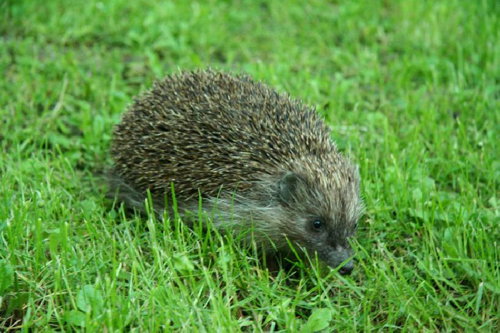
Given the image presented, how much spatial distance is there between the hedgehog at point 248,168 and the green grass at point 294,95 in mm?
272

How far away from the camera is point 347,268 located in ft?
13.5

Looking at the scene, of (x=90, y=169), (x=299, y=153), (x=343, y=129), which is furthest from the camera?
(x=343, y=129)

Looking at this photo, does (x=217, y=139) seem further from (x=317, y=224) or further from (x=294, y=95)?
(x=294, y=95)

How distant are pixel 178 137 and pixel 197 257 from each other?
98cm

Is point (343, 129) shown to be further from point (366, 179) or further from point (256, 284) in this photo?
point (256, 284)

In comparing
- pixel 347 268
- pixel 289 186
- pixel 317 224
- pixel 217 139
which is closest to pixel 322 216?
pixel 317 224

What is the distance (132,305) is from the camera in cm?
352

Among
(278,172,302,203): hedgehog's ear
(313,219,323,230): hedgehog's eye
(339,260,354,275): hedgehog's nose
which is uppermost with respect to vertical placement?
(278,172,302,203): hedgehog's ear

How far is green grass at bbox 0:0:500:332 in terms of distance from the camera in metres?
3.73

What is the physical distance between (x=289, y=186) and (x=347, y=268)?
0.74m

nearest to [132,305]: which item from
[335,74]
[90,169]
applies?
[90,169]

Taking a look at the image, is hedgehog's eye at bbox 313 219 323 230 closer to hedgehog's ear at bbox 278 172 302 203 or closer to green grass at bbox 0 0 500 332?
hedgehog's ear at bbox 278 172 302 203

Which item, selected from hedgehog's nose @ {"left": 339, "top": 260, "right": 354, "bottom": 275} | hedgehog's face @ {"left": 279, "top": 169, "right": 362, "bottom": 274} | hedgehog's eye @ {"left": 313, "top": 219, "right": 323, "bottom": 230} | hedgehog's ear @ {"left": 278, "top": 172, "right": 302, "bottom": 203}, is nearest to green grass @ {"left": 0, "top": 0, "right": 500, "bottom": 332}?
hedgehog's nose @ {"left": 339, "top": 260, "right": 354, "bottom": 275}

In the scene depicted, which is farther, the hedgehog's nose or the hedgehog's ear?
the hedgehog's ear
